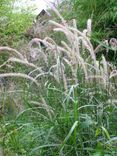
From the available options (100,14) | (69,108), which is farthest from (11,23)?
(69,108)

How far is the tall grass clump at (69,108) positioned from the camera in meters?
3.42

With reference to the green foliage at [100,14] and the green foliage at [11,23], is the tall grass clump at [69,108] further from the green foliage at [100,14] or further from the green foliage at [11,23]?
the green foliage at [11,23]

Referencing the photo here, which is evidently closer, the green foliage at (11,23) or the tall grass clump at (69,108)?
the tall grass clump at (69,108)

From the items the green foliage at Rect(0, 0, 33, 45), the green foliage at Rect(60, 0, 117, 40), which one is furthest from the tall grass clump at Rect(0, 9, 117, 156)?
the green foliage at Rect(0, 0, 33, 45)

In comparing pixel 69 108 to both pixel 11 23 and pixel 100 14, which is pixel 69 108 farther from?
pixel 11 23

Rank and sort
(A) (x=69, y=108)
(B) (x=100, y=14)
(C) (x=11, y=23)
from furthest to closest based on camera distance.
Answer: (C) (x=11, y=23) → (B) (x=100, y=14) → (A) (x=69, y=108)

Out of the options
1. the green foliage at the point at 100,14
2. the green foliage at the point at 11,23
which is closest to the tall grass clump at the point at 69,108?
the green foliage at the point at 100,14

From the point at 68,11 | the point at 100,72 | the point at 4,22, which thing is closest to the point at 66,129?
the point at 100,72

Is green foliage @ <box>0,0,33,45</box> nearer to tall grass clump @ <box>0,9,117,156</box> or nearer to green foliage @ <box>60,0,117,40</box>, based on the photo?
green foliage @ <box>60,0,117,40</box>

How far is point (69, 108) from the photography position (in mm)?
3602

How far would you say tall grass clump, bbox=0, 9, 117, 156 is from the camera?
3420 mm

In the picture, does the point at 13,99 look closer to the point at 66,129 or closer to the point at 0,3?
the point at 66,129

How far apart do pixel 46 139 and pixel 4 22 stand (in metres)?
8.61

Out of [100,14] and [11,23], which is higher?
[11,23]
